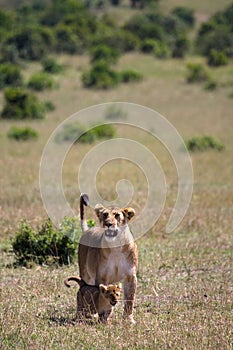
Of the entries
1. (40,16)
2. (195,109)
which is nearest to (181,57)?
(195,109)

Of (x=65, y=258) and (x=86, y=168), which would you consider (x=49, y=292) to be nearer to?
(x=65, y=258)

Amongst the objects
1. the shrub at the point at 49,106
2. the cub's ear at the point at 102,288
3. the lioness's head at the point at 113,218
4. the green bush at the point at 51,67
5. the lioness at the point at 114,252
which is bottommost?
the cub's ear at the point at 102,288

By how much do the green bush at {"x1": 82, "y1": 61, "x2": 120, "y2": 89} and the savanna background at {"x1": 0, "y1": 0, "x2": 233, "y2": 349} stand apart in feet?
0.19

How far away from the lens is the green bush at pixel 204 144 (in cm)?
2214

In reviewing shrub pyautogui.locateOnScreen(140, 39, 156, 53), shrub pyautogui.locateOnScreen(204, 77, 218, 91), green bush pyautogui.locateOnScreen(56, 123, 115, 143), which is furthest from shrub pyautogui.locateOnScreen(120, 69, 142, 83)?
green bush pyautogui.locateOnScreen(56, 123, 115, 143)

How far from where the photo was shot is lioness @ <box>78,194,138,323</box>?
246 inches

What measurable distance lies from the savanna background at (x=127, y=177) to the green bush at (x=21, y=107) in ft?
0.17

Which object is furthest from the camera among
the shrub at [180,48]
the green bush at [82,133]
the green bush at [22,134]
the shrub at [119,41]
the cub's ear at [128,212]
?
the shrub at [119,41]

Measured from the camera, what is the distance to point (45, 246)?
9.37 metres

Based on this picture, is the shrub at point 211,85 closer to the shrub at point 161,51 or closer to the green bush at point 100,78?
the green bush at point 100,78

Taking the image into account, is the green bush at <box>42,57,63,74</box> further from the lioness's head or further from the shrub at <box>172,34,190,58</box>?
the lioness's head

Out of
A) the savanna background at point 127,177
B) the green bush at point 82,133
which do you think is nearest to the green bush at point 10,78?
the savanna background at point 127,177

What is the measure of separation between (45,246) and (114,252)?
3.17 metres

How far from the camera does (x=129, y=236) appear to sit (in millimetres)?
6387
